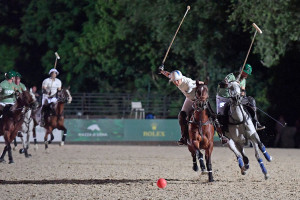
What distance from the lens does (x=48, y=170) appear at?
16.1 metres

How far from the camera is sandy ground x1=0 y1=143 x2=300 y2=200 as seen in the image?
37.9ft

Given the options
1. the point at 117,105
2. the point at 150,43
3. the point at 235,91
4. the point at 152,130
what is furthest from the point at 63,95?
the point at 150,43

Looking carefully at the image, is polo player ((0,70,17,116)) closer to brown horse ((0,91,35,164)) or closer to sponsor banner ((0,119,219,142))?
brown horse ((0,91,35,164))

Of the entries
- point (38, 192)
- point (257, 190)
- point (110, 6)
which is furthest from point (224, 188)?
point (110, 6)

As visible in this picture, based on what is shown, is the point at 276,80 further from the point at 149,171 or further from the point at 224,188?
the point at 224,188

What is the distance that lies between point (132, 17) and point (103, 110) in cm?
693

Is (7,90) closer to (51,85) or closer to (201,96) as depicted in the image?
(51,85)

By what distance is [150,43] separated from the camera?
3934cm

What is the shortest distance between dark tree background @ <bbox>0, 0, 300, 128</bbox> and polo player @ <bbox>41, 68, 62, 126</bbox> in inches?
337

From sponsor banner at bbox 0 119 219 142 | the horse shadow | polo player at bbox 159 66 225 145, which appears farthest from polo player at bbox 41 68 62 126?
the horse shadow

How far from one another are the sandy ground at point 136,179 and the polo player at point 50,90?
12.3ft

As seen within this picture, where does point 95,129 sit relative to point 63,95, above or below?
below

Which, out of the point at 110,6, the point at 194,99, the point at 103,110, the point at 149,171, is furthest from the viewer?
the point at 110,6

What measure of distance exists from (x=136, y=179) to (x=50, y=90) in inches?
393
